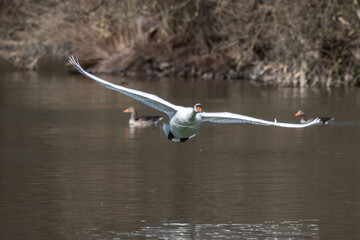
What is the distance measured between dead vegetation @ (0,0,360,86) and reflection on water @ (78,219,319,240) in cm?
2052

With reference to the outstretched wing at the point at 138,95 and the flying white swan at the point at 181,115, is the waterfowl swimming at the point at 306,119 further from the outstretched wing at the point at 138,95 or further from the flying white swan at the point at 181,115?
the flying white swan at the point at 181,115

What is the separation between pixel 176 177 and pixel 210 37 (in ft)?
81.8

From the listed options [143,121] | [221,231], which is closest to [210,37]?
[143,121]

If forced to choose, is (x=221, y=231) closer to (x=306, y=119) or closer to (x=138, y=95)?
(x=138, y=95)

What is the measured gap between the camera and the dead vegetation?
3262cm

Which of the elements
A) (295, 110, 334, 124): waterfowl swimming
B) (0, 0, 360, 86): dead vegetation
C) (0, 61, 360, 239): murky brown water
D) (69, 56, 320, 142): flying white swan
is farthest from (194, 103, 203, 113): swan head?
(0, 0, 360, 86): dead vegetation

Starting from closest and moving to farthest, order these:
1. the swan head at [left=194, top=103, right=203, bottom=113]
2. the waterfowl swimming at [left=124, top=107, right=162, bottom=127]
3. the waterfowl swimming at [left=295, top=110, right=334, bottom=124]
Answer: the swan head at [left=194, top=103, right=203, bottom=113] < the waterfowl swimming at [left=295, top=110, right=334, bottom=124] < the waterfowl swimming at [left=124, top=107, right=162, bottom=127]

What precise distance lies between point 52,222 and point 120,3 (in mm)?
26581

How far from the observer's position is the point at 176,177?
15398 millimetres

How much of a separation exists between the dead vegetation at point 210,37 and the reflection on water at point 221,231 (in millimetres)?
20517

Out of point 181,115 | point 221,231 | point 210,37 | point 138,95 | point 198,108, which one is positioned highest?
point 210,37

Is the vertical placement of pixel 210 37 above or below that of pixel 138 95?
above

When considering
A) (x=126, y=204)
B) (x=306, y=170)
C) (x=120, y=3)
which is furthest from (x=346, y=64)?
(x=126, y=204)

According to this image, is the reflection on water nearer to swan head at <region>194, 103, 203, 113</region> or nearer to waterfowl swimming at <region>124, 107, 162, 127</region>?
swan head at <region>194, 103, 203, 113</region>
